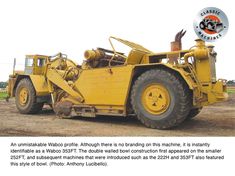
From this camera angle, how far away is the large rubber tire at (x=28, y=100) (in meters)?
10.0

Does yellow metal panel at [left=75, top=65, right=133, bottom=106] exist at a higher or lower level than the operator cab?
lower

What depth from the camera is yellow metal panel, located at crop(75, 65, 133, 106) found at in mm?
7223

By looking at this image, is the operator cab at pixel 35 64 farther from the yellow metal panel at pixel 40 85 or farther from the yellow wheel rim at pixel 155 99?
the yellow wheel rim at pixel 155 99

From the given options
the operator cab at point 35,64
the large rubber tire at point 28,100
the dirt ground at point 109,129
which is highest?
the operator cab at point 35,64

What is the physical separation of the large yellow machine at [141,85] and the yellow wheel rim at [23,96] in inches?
26.1

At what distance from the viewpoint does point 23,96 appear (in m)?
10.4

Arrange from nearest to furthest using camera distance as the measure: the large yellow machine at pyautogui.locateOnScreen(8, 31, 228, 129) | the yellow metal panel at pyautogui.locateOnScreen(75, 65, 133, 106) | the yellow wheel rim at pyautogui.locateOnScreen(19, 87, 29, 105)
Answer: the large yellow machine at pyautogui.locateOnScreen(8, 31, 228, 129)
the yellow metal panel at pyautogui.locateOnScreen(75, 65, 133, 106)
the yellow wheel rim at pyautogui.locateOnScreen(19, 87, 29, 105)

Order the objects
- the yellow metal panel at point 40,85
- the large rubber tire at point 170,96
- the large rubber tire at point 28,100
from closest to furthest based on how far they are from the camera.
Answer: the large rubber tire at point 170,96 → the yellow metal panel at point 40,85 → the large rubber tire at point 28,100

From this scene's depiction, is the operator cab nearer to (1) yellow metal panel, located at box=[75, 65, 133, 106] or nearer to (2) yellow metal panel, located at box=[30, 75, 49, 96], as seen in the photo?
(2) yellow metal panel, located at box=[30, 75, 49, 96]

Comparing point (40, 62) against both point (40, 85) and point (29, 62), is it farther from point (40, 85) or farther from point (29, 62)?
point (40, 85)

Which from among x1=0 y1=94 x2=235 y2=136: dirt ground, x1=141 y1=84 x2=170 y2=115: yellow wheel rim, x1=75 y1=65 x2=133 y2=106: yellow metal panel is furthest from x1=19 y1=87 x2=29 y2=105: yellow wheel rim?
x1=141 y1=84 x2=170 y2=115: yellow wheel rim

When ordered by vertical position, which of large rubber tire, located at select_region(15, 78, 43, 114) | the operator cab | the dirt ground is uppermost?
the operator cab

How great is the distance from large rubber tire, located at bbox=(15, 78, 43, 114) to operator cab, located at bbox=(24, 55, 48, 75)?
0.46 m

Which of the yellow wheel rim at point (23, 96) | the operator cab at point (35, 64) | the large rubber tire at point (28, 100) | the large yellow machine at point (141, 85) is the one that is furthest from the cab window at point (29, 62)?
the large yellow machine at point (141, 85)
